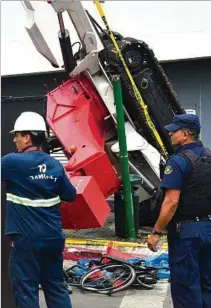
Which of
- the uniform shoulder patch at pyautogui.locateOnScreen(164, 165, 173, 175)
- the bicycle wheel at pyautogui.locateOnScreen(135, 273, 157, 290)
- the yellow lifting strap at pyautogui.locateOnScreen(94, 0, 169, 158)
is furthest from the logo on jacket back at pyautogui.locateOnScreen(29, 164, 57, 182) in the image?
the yellow lifting strap at pyautogui.locateOnScreen(94, 0, 169, 158)

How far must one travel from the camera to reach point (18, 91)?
39.8ft

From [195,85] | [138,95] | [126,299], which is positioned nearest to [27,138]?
[126,299]

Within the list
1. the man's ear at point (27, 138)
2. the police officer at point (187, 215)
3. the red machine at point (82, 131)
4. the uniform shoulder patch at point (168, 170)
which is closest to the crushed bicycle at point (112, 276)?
the red machine at point (82, 131)

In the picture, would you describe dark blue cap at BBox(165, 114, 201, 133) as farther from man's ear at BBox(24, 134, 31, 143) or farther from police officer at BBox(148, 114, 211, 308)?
man's ear at BBox(24, 134, 31, 143)

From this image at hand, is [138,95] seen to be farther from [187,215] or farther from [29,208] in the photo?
[29,208]

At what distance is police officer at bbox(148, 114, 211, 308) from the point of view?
4.08m

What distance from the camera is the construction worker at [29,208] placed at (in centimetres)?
386

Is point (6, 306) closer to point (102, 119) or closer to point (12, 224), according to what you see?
point (12, 224)

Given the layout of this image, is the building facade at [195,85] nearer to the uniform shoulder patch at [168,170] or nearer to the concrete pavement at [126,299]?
the concrete pavement at [126,299]

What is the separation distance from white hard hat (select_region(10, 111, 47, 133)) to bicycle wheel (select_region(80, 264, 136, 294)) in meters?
2.17

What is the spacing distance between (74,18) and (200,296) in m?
4.04

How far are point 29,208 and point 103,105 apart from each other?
3461 millimetres

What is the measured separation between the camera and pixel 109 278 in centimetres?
555

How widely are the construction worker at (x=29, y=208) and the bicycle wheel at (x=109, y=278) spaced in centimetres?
148
